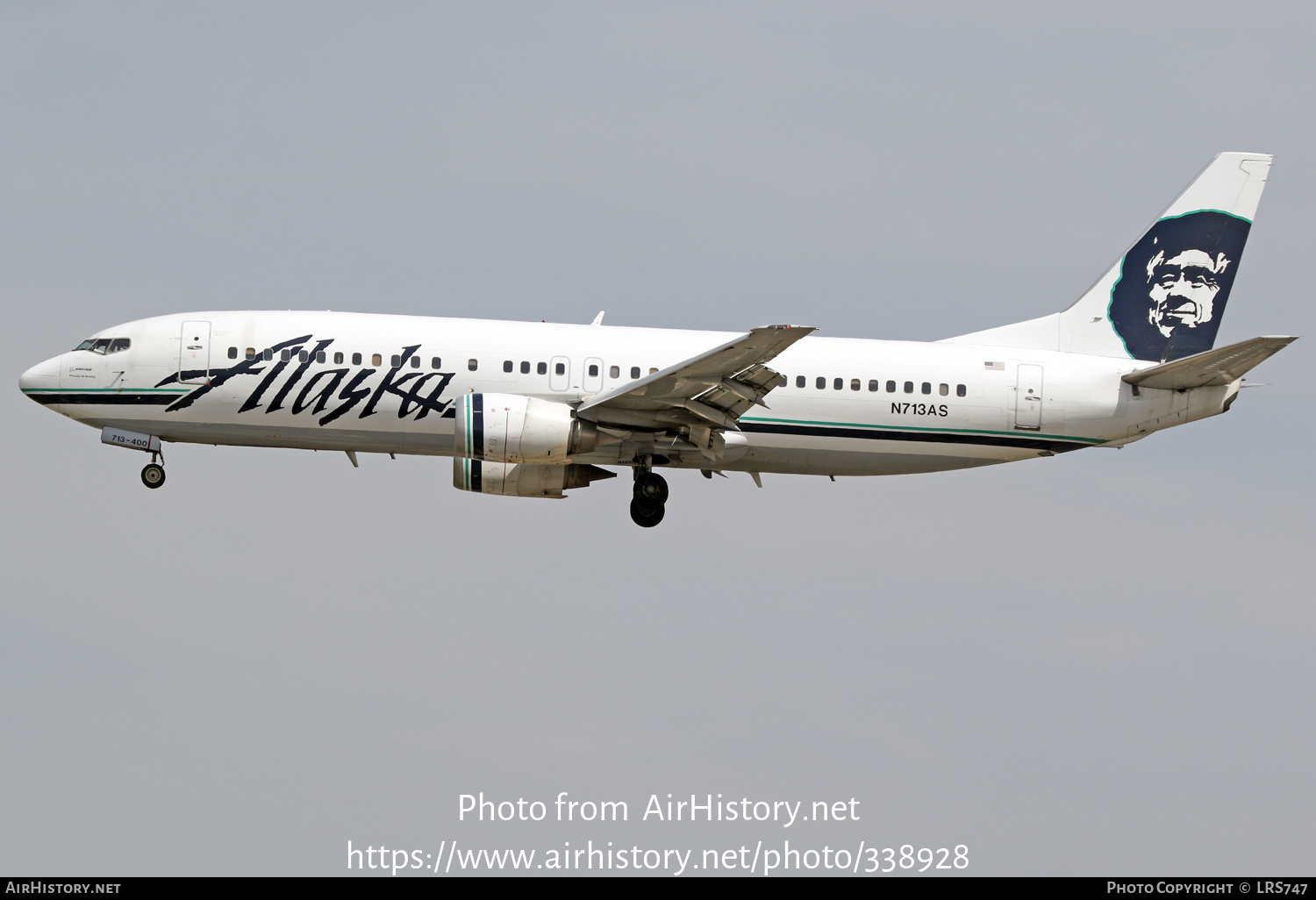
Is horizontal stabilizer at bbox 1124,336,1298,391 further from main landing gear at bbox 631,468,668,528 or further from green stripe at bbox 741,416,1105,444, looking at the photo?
main landing gear at bbox 631,468,668,528

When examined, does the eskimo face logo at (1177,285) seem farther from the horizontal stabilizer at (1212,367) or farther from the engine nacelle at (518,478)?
the engine nacelle at (518,478)

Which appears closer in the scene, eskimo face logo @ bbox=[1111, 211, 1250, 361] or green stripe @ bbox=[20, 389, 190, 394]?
green stripe @ bbox=[20, 389, 190, 394]

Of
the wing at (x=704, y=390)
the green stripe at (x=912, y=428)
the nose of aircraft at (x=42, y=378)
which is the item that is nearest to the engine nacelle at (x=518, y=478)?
the wing at (x=704, y=390)

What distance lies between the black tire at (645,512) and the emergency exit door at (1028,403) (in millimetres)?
8349

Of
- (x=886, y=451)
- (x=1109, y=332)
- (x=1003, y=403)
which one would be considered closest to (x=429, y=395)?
(x=886, y=451)

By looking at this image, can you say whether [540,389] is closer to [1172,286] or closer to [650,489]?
[650,489]

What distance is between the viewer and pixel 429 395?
34.2 meters

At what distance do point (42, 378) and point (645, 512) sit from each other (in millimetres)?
13811

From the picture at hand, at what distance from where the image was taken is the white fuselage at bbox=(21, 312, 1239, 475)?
34.3 metres

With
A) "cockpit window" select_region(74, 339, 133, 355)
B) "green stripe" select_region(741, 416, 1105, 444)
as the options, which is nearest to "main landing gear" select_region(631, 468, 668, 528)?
"green stripe" select_region(741, 416, 1105, 444)

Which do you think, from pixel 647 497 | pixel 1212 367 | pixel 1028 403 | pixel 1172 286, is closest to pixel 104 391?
pixel 647 497

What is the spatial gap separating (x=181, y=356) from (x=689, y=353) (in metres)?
11.2

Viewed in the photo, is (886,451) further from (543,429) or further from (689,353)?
(543,429)

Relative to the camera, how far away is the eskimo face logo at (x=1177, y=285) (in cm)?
3759
